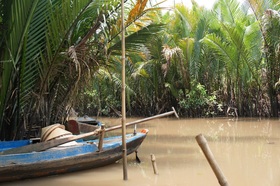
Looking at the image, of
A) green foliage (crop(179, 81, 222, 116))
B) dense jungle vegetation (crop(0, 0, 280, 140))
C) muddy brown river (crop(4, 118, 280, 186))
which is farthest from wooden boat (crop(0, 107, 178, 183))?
green foliage (crop(179, 81, 222, 116))

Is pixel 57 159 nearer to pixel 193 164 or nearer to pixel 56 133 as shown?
pixel 56 133

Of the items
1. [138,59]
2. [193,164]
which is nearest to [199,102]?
[138,59]

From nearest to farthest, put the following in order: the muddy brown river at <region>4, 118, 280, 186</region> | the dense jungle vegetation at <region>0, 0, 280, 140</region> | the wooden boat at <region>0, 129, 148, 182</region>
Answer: the wooden boat at <region>0, 129, 148, 182</region>
the muddy brown river at <region>4, 118, 280, 186</region>
the dense jungle vegetation at <region>0, 0, 280, 140</region>

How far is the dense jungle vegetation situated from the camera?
6195mm

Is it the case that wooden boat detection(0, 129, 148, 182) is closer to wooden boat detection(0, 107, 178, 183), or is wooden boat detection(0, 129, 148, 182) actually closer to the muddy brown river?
wooden boat detection(0, 107, 178, 183)

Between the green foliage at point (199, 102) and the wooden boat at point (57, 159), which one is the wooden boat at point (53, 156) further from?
the green foliage at point (199, 102)

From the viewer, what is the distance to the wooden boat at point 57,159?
17.2ft

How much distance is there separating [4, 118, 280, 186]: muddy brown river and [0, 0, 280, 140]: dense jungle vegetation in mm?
1547

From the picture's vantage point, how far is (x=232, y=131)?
10906 mm

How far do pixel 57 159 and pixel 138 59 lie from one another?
458 inches

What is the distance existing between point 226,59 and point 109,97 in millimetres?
6358

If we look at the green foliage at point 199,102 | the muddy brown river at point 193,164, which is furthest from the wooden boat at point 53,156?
the green foliage at point 199,102

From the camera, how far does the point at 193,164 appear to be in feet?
21.8

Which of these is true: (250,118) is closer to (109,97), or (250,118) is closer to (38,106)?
(109,97)
